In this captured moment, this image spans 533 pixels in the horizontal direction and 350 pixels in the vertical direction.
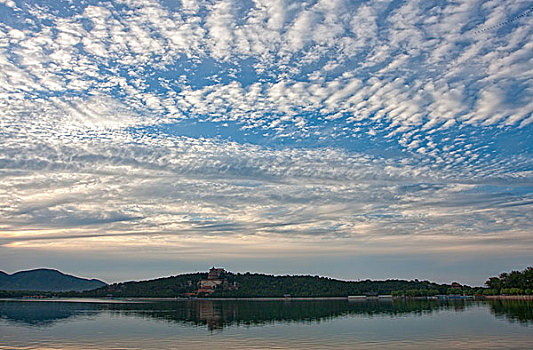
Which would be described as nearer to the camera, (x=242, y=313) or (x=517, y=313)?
(x=517, y=313)

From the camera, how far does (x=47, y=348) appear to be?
4531 centimetres

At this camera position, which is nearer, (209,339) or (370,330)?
(209,339)

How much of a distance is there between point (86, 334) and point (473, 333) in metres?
45.1

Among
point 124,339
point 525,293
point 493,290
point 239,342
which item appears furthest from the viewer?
point 493,290

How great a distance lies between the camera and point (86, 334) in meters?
58.4

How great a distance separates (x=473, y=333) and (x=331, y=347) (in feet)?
64.8

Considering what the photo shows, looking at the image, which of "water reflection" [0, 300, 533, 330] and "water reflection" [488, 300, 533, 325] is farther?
"water reflection" [0, 300, 533, 330]

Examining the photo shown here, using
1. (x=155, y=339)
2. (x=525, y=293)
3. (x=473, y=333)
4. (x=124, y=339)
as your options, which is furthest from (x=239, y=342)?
(x=525, y=293)

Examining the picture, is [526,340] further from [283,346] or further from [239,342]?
[239,342]

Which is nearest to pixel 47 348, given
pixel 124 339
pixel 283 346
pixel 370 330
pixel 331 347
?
pixel 124 339

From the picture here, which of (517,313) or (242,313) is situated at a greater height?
(517,313)

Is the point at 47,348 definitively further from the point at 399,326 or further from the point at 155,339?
the point at 399,326

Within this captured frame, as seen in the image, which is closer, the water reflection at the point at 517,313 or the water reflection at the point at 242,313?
the water reflection at the point at 517,313

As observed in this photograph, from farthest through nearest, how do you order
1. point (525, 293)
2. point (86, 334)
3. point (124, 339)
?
point (525, 293)
point (86, 334)
point (124, 339)
